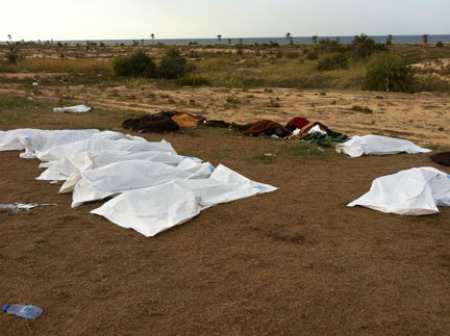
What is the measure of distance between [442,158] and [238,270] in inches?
193

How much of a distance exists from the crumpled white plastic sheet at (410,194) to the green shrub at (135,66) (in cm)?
1896

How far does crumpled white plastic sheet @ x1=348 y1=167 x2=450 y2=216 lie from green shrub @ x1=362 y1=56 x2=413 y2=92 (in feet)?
42.6

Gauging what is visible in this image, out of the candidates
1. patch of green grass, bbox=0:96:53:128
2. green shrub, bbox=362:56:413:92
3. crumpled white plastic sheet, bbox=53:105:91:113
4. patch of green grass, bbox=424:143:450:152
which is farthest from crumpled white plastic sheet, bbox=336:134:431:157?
green shrub, bbox=362:56:413:92

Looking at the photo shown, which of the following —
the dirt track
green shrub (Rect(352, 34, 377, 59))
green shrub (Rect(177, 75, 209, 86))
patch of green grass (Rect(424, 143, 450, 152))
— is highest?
green shrub (Rect(352, 34, 377, 59))

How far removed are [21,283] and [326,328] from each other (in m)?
2.23

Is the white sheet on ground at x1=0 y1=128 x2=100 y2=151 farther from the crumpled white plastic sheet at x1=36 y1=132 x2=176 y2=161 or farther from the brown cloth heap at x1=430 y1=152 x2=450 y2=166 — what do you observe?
the brown cloth heap at x1=430 y1=152 x2=450 y2=166

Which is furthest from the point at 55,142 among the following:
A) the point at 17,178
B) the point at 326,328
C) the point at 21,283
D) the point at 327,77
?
the point at 327,77

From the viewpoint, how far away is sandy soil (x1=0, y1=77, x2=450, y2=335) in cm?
281

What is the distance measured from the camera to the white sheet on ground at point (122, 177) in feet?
16.3

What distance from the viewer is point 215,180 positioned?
5.38 metres

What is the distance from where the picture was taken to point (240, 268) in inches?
138

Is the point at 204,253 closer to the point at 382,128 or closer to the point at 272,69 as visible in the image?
the point at 382,128

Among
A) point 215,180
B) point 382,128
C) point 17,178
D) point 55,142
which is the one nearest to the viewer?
point 215,180

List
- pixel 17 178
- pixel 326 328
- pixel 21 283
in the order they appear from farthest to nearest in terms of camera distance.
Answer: pixel 17 178, pixel 21 283, pixel 326 328
